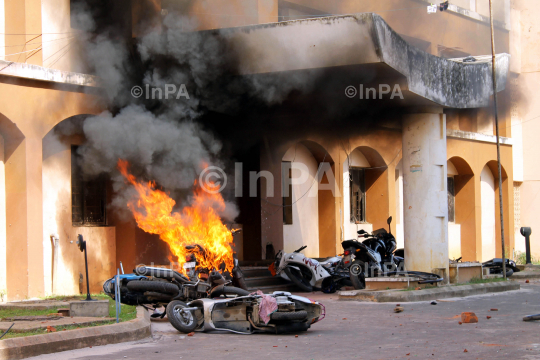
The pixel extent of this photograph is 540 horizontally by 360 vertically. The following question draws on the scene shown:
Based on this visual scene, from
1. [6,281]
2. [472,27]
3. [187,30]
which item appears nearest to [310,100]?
[187,30]

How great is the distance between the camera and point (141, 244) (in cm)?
1402

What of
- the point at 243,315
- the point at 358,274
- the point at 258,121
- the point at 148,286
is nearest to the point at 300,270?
the point at 358,274

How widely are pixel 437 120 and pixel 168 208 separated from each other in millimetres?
6378

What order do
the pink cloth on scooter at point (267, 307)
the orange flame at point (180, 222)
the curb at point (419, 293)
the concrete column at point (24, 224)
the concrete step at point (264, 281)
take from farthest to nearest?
the concrete step at point (264, 281)
the curb at point (419, 293)
the concrete column at point (24, 224)
the orange flame at point (180, 222)
the pink cloth on scooter at point (267, 307)

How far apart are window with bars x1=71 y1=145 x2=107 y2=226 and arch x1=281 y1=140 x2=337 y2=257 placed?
587cm

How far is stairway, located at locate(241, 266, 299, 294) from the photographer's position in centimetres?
A: 1471

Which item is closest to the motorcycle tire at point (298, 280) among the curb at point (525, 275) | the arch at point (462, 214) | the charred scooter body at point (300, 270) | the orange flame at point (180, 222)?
the charred scooter body at point (300, 270)

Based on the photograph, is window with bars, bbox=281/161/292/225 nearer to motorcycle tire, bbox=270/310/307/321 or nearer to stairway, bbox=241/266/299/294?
stairway, bbox=241/266/299/294

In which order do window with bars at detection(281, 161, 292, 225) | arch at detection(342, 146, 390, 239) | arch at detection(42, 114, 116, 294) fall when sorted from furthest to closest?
arch at detection(342, 146, 390, 239), window with bars at detection(281, 161, 292, 225), arch at detection(42, 114, 116, 294)

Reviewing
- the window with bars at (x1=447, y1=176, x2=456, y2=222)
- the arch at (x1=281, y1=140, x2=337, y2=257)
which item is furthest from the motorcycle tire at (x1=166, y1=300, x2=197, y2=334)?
the window with bars at (x1=447, y1=176, x2=456, y2=222)

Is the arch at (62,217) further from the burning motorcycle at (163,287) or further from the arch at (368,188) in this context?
the arch at (368,188)

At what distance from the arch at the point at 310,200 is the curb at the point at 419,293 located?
5.63 metres

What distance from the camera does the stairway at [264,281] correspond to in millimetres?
14711

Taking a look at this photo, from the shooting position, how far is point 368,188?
21.2m
